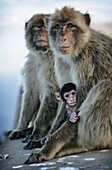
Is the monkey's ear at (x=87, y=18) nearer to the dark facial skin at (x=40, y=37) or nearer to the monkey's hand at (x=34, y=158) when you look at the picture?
the dark facial skin at (x=40, y=37)

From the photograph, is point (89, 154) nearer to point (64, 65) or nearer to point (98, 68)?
point (98, 68)

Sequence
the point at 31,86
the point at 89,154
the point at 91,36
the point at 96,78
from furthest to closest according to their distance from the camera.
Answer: the point at 31,86 → the point at 91,36 → the point at 96,78 → the point at 89,154

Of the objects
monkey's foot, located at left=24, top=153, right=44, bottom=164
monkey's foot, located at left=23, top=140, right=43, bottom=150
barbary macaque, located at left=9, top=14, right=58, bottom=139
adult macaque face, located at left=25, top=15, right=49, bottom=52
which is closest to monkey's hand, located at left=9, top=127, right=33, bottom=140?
barbary macaque, located at left=9, top=14, right=58, bottom=139

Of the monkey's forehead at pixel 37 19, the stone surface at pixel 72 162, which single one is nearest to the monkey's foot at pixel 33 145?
the stone surface at pixel 72 162

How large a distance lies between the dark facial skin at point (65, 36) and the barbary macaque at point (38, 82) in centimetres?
111

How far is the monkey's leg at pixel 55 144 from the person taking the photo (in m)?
3.93

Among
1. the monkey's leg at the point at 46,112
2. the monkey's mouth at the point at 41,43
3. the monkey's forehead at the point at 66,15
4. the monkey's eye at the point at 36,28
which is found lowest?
the monkey's leg at the point at 46,112

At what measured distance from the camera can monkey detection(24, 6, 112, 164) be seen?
4043mm

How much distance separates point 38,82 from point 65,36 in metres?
1.68

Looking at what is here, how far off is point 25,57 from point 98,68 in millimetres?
2164

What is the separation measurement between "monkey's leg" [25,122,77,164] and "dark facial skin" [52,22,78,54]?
0.87m

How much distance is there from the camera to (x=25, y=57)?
629 cm

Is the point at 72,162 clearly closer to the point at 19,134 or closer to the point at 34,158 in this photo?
the point at 34,158

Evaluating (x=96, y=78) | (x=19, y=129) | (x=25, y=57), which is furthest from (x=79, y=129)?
(x=25, y=57)
